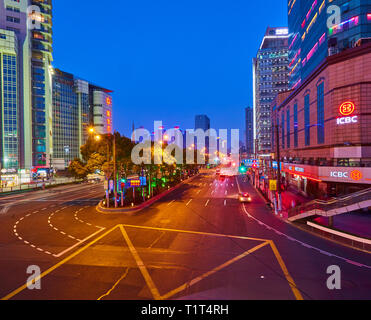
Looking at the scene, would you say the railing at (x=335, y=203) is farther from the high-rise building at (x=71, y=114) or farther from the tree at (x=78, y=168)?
the high-rise building at (x=71, y=114)

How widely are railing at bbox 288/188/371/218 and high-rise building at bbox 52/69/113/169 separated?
10522 centimetres

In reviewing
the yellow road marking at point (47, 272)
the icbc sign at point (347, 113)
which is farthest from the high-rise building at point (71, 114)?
the icbc sign at point (347, 113)

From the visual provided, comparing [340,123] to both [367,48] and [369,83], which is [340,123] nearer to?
[369,83]

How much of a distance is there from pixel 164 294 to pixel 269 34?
145728 mm

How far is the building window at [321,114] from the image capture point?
92.5ft

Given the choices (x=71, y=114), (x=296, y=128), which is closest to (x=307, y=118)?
(x=296, y=128)

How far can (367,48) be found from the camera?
926 inches

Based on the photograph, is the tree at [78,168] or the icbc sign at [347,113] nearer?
the icbc sign at [347,113]

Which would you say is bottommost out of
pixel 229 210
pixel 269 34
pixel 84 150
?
pixel 229 210

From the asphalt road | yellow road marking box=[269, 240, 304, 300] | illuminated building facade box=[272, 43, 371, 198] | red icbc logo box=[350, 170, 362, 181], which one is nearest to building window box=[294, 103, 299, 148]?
illuminated building facade box=[272, 43, 371, 198]

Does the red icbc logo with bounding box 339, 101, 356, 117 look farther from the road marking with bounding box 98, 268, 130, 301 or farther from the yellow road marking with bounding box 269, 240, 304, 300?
the road marking with bounding box 98, 268, 130, 301

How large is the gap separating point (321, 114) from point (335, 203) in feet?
50.2

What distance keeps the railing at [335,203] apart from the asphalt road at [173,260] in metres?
2.30
